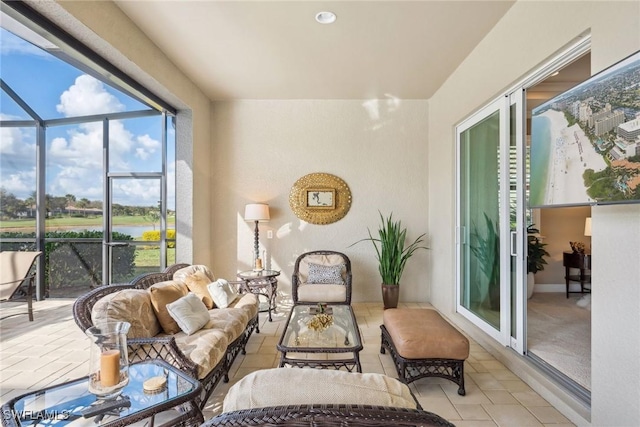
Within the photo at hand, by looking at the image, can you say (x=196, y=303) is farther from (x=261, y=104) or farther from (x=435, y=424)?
(x=261, y=104)

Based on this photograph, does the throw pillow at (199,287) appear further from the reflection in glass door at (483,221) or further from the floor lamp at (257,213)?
the reflection in glass door at (483,221)

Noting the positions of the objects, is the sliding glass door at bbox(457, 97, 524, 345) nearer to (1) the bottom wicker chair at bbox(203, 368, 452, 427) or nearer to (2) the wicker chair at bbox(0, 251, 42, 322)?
(1) the bottom wicker chair at bbox(203, 368, 452, 427)

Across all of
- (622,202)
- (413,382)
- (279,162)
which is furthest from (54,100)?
(622,202)

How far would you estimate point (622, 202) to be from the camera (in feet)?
5.36

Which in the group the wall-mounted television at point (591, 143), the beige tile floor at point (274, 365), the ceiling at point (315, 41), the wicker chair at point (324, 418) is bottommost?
the beige tile floor at point (274, 365)

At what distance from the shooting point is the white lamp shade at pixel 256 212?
15.1ft

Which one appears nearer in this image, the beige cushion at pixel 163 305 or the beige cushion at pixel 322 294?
the beige cushion at pixel 163 305

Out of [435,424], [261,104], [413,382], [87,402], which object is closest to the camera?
[435,424]

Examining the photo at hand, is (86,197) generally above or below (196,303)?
above

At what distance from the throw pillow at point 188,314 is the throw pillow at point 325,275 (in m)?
2.02

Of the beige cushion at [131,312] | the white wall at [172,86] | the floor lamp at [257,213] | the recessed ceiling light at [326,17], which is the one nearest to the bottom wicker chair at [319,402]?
the beige cushion at [131,312]

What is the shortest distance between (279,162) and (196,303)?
2.91 meters

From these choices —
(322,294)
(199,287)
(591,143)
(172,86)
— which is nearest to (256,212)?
(322,294)

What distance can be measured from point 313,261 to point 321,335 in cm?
209
